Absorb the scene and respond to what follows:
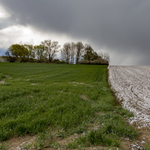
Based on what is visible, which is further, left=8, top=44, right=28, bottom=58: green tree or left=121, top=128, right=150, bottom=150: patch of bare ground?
left=8, top=44, right=28, bottom=58: green tree

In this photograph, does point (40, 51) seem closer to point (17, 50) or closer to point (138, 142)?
point (17, 50)

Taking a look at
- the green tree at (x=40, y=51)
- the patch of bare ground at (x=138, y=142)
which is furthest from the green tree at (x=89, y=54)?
the patch of bare ground at (x=138, y=142)

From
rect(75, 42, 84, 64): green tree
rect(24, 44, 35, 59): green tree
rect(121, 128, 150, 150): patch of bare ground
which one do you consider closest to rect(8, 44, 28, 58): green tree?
rect(24, 44, 35, 59): green tree

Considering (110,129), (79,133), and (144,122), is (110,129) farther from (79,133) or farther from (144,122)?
(144,122)

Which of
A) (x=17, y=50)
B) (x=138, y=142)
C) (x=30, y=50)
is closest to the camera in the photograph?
(x=138, y=142)

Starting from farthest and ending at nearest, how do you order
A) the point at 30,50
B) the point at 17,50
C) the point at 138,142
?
the point at 30,50
the point at 17,50
the point at 138,142

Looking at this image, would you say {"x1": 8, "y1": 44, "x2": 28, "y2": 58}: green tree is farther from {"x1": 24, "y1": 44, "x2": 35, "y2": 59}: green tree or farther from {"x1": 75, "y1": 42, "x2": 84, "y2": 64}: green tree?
{"x1": 75, "y1": 42, "x2": 84, "y2": 64}: green tree

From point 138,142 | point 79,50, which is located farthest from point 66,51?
point 138,142

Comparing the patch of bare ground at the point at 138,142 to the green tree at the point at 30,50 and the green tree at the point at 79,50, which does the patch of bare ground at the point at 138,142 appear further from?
the green tree at the point at 30,50

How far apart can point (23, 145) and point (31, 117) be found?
153cm

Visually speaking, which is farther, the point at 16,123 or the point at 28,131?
the point at 16,123

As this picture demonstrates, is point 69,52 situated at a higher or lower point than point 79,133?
higher

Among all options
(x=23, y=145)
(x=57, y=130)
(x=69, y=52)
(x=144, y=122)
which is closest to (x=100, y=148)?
(x=57, y=130)

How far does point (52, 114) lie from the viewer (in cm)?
481
